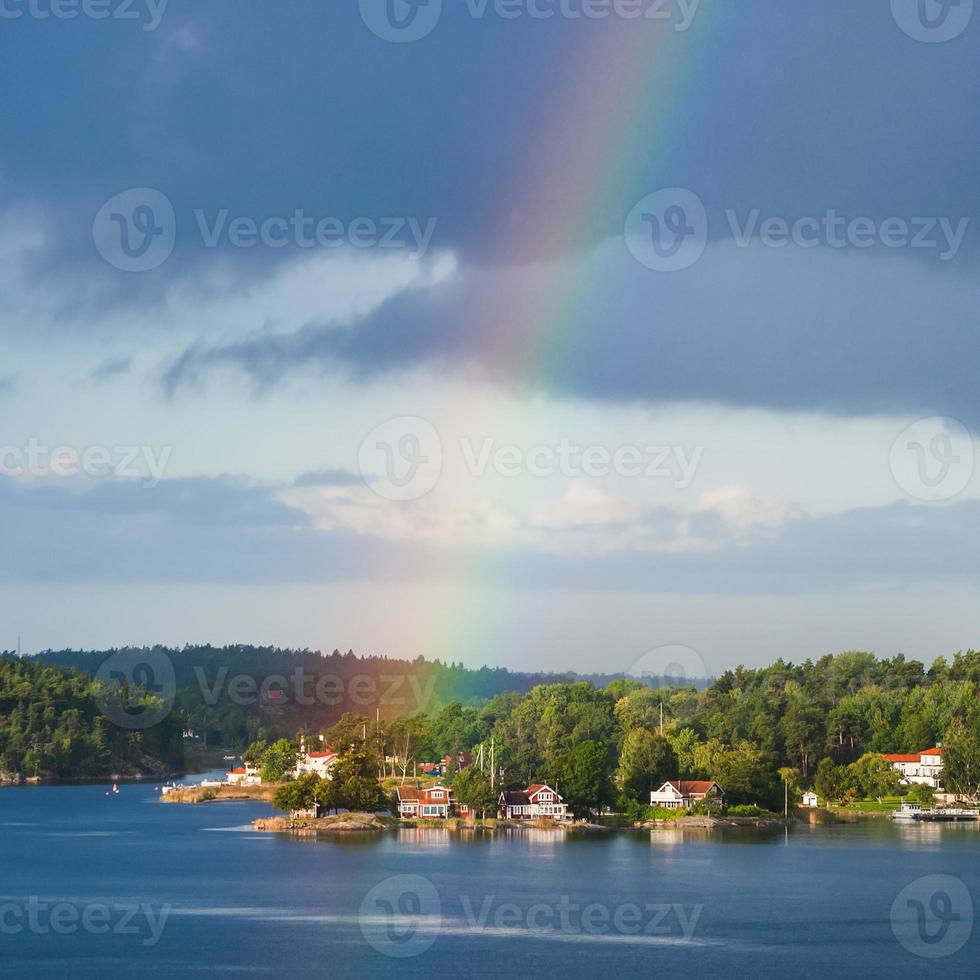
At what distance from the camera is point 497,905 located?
5125 centimetres

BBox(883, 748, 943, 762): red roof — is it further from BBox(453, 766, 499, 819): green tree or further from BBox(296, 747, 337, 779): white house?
BBox(296, 747, 337, 779): white house

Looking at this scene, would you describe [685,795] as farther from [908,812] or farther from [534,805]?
[908,812]

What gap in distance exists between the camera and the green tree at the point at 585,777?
78.4 m

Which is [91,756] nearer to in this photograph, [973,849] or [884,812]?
[884,812]

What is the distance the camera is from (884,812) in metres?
90.2

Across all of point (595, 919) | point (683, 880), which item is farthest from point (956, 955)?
point (683, 880)

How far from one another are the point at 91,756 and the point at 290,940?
4250 inches

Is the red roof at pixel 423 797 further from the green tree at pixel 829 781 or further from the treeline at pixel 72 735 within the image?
the treeline at pixel 72 735

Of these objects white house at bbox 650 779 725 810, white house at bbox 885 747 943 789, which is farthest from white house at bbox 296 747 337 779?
white house at bbox 885 747 943 789

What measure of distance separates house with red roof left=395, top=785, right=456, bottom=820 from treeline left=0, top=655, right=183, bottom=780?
7251 centimetres

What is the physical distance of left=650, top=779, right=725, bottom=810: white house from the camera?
263 ft

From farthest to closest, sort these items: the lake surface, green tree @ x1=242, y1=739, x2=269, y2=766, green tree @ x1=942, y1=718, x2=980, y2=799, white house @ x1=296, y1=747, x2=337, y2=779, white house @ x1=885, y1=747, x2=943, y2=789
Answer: green tree @ x1=242, y1=739, x2=269, y2=766 < white house @ x1=296, y1=747, x2=337, y2=779 < white house @ x1=885, y1=747, x2=943, y2=789 < green tree @ x1=942, y1=718, x2=980, y2=799 < the lake surface

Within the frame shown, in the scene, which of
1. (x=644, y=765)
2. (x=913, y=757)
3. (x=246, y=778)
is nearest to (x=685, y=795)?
(x=644, y=765)

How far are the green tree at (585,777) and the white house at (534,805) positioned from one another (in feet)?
2.08
